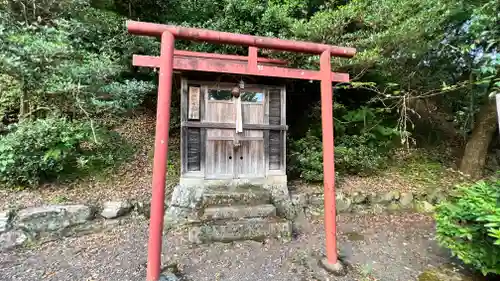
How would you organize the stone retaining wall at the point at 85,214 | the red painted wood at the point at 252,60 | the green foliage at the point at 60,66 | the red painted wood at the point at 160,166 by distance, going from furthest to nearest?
the green foliage at the point at 60,66 < the stone retaining wall at the point at 85,214 < the red painted wood at the point at 252,60 < the red painted wood at the point at 160,166

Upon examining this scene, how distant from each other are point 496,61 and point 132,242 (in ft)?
18.3

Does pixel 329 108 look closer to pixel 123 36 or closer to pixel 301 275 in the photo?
pixel 301 275

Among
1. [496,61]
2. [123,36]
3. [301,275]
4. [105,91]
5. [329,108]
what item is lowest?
[301,275]

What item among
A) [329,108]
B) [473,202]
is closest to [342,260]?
[473,202]

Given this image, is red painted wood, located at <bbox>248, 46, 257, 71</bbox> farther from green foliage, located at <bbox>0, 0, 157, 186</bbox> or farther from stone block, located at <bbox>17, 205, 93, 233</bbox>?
stone block, located at <bbox>17, 205, 93, 233</bbox>

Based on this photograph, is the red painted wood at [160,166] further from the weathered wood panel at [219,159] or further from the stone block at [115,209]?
the weathered wood panel at [219,159]

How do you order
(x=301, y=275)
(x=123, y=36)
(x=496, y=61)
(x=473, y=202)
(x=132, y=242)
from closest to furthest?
(x=496, y=61) < (x=473, y=202) < (x=301, y=275) < (x=132, y=242) < (x=123, y=36)

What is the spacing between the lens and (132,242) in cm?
438

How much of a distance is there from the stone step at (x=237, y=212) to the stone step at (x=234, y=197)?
17cm

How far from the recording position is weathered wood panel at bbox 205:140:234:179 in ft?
18.8

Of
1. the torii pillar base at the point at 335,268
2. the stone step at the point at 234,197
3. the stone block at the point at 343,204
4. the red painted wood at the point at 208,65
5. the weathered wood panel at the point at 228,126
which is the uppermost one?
the red painted wood at the point at 208,65

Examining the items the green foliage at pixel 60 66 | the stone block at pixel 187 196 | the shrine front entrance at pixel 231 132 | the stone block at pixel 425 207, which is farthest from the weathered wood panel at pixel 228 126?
the stone block at pixel 425 207

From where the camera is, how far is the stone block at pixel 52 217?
4.21 m

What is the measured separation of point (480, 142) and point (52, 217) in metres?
10.1
